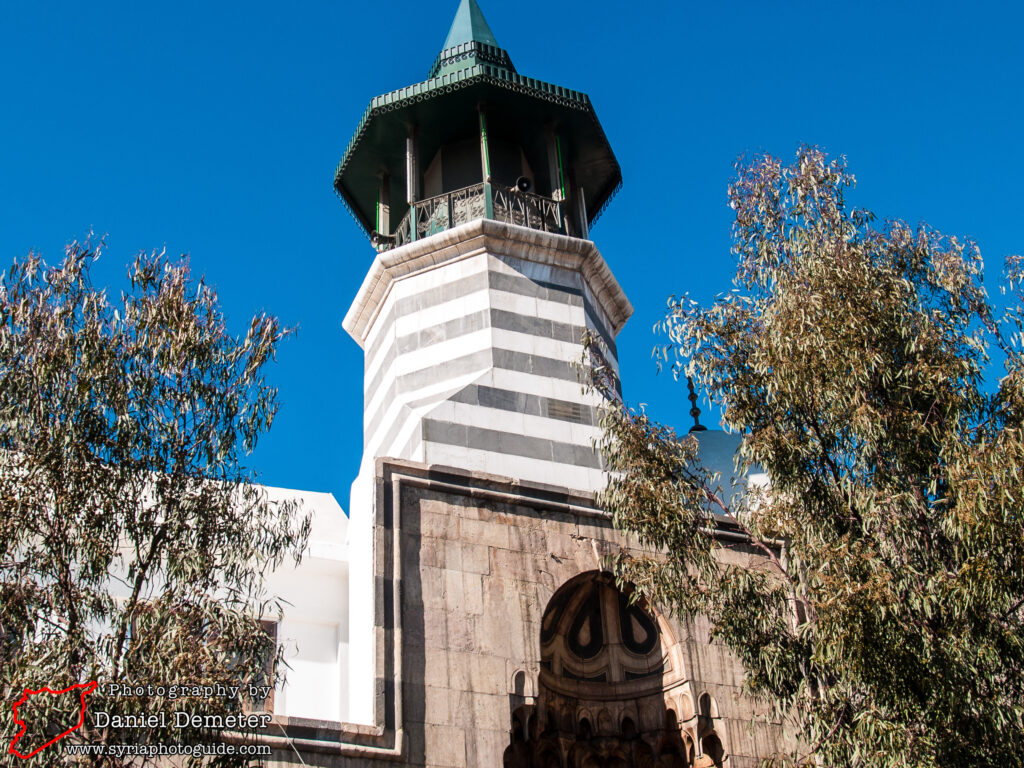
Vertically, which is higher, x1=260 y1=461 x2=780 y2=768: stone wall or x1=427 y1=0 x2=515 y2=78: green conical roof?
x1=427 y1=0 x2=515 y2=78: green conical roof

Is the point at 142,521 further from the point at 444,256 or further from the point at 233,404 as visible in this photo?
the point at 444,256

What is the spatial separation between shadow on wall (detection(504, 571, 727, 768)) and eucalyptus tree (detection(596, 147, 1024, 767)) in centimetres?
165

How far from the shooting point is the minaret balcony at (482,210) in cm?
1539

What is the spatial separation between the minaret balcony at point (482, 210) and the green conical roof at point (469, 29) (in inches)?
128

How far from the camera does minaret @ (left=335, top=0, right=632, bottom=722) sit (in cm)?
1333

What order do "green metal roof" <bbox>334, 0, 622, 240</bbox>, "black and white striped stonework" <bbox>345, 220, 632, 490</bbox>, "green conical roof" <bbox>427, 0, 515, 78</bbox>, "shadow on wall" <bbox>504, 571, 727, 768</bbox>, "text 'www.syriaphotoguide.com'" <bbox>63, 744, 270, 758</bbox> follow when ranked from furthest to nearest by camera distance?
"green conical roof" <bbox>427, 0, 515, 78</bbox> < "green metal roof" <bbox>334, 0, 622, 240</bbox> < "black and white striped stonework" <bbox>345, 220, 632, 490</bbox> < "shadow on wall" <bbox>504, 571, 727, 768</bbox> < "text 'www.syriaphotoguide.com'" <bbox>63, 744, 270, 758</bbox>

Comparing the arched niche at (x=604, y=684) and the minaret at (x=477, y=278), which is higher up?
the minaret at (x=477, y=278)

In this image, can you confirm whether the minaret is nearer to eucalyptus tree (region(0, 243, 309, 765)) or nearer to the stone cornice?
the stone cornice

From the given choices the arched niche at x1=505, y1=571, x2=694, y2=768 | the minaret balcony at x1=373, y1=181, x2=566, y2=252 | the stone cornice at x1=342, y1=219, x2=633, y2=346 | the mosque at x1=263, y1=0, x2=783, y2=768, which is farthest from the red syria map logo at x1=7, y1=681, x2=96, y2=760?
the minaret balcony at x1=373, y1=181, x2=566, y2=252

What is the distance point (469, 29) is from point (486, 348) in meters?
6.53

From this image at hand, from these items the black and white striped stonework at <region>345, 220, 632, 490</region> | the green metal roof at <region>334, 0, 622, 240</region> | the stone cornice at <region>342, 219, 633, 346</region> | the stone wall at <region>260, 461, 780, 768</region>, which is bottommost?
the stone wall at <region>260, 461, 780, 768</region>

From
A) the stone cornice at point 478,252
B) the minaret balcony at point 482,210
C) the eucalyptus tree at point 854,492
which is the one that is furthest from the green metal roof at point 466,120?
the eucalyptus tree at point 854,492

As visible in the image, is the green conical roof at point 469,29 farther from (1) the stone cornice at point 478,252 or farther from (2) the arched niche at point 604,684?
(2) the arched niche at point 604,684

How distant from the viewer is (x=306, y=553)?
12797 mm
